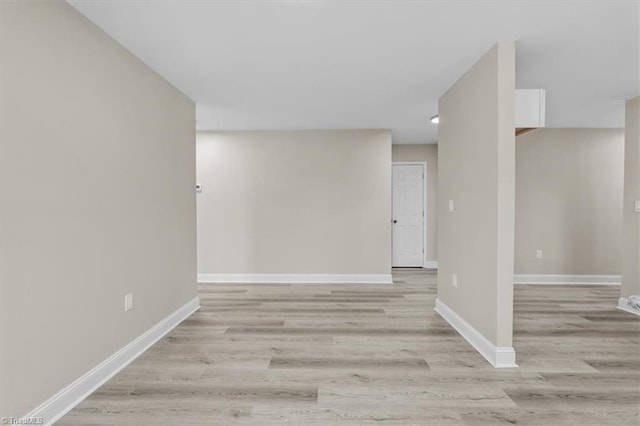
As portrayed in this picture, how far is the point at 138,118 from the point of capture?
280 cm

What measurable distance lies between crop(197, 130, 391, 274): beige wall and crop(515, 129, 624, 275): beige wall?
2337mm

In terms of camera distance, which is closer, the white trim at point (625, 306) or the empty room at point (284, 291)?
the empty room at point (284, 291)

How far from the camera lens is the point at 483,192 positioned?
2.77 meters

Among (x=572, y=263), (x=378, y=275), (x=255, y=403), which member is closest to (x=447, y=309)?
(x=378, y=275)

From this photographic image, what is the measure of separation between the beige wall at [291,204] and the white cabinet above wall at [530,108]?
2762 millimetres

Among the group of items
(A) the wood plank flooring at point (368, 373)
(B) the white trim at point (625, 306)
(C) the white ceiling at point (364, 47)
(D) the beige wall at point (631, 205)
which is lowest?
(A) the wood plank flooring at point (368, 373)

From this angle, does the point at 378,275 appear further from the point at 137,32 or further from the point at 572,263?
the point at 137,32

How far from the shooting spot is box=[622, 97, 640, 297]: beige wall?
12.9ft

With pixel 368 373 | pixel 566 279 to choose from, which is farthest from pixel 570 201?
pixel 368 373

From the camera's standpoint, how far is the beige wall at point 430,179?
268 inches

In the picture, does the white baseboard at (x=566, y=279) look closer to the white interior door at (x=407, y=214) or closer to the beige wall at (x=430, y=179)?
the beige wall at (x=430, y=179)

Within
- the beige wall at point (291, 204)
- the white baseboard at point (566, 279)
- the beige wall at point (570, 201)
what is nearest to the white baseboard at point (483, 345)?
the beige wall at point (291, 204)

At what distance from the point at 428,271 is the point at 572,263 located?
2.25 meters

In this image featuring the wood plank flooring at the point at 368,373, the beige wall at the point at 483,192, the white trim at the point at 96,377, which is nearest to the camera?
the white trim at the point at 96,377
